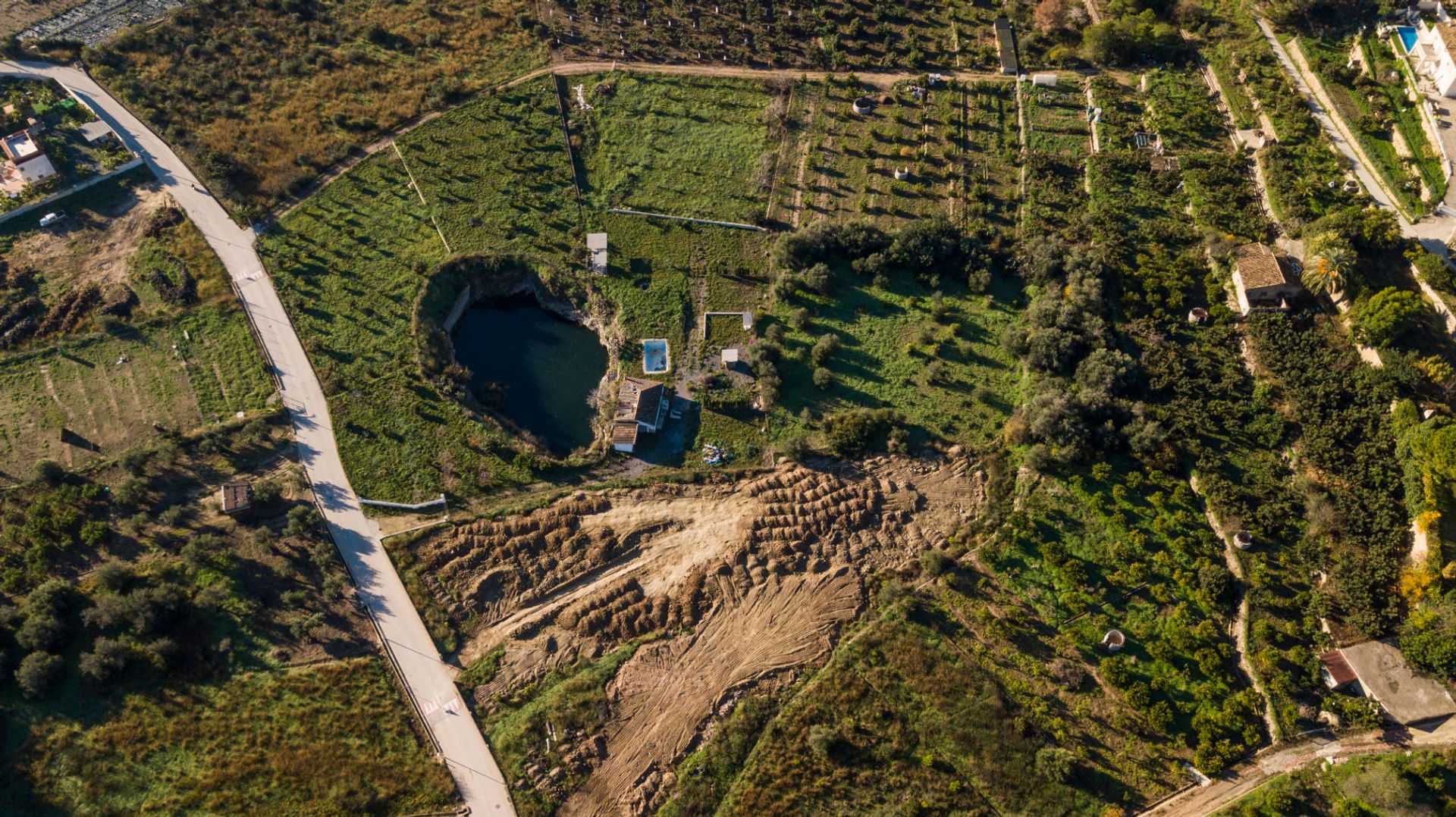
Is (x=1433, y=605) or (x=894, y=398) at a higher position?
(x=894, y=398)

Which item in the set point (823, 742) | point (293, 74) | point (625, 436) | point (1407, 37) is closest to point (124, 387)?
point (293, 74)

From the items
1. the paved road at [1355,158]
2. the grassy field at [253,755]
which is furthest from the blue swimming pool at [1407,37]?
the grassy field at [253,755]

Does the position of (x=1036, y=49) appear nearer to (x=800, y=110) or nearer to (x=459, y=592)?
(x=800, y=110)

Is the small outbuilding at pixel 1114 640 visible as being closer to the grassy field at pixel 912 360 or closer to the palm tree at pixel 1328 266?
the grassy field at pixel 912 360

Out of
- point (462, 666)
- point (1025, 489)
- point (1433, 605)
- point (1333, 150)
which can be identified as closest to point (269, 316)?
point (462, 666)

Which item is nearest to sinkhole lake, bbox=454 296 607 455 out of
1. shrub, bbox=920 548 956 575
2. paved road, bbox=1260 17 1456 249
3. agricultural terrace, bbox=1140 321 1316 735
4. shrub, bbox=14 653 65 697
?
shrub, bbox=920 548 956 575

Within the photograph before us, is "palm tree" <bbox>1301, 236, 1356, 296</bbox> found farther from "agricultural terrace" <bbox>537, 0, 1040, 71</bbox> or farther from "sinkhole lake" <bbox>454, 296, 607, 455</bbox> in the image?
"sinkhole lake" <bbox>454, 296, 607, 455</bbox>
